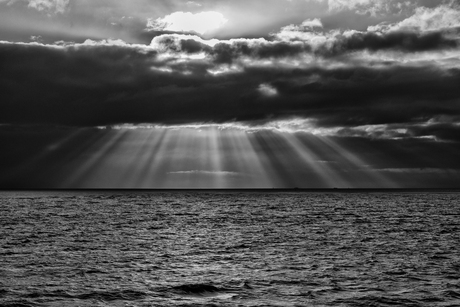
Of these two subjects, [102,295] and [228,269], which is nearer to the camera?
[102,295]

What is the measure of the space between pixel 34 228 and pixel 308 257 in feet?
132

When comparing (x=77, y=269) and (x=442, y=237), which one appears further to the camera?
(x=442, y=237)

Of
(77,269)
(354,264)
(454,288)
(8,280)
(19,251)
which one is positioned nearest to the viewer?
(454,288)

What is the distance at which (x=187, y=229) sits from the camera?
6362 centimetres

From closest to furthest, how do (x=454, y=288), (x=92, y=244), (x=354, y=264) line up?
(x=454, y=288)
(x=354, y=264)
(x=92, y=244)

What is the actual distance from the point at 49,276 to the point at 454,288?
78.9ft

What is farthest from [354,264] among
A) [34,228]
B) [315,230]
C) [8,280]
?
[34,228]

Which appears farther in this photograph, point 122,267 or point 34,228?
point 34,228

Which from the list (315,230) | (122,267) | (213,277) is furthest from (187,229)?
(213,277)

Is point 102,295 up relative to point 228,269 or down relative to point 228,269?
up

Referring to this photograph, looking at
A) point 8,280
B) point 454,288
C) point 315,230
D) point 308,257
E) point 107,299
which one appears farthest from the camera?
point 315,230

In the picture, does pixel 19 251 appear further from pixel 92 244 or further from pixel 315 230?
pixel 315 230

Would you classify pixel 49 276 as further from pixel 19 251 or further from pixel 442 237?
pixel 442 237

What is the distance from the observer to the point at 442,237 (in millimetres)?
52750
